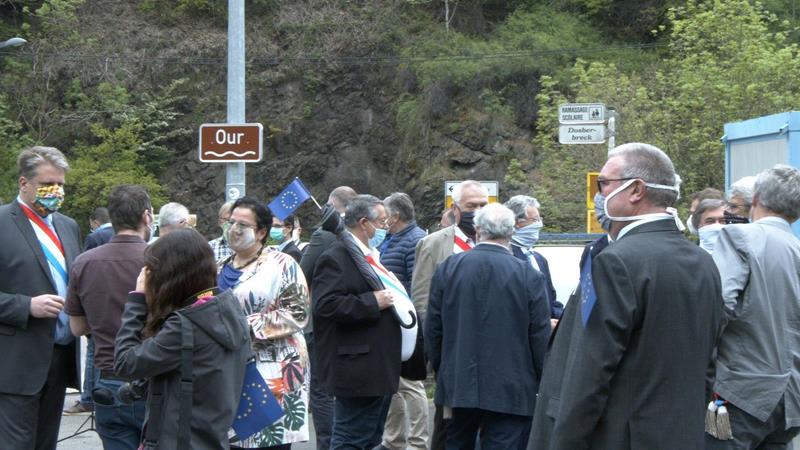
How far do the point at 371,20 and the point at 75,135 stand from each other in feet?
36.7

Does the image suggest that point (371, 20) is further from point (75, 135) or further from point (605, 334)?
point (605, 334)

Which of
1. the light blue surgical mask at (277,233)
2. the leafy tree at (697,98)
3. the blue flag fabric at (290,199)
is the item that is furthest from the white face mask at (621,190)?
the leafy tree at (697,98)

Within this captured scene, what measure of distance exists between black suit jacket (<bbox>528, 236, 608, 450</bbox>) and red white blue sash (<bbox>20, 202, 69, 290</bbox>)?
10.7 feet

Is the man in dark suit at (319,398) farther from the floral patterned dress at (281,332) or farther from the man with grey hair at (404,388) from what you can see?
the floral patterned dress at (281,332)

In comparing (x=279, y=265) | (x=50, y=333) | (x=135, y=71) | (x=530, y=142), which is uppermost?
(x=135, y=71)

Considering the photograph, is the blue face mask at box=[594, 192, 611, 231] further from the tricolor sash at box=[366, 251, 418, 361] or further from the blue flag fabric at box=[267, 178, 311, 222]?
the blue flag fabric at box=[267, 178, 311, 222]

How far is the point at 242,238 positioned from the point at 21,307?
1.29 m

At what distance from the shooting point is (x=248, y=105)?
35.3 m

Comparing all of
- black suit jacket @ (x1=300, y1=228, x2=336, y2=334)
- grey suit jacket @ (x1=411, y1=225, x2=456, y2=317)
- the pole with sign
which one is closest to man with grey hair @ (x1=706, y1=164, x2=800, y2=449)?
grey suit jacket @ (x1=411, y1=225, x2=456, y2=317)

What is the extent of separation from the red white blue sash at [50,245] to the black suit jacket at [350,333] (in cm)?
155

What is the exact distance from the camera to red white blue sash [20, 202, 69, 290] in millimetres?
6215

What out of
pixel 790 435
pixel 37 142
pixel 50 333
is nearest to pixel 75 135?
pixel 37 142

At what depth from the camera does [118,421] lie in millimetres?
5797

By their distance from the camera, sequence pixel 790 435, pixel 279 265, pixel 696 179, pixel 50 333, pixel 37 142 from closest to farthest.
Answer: pixel 790 435 < pixel 279 265 < pixel 50 333 < pixel 696 179 < pixel 37 142
